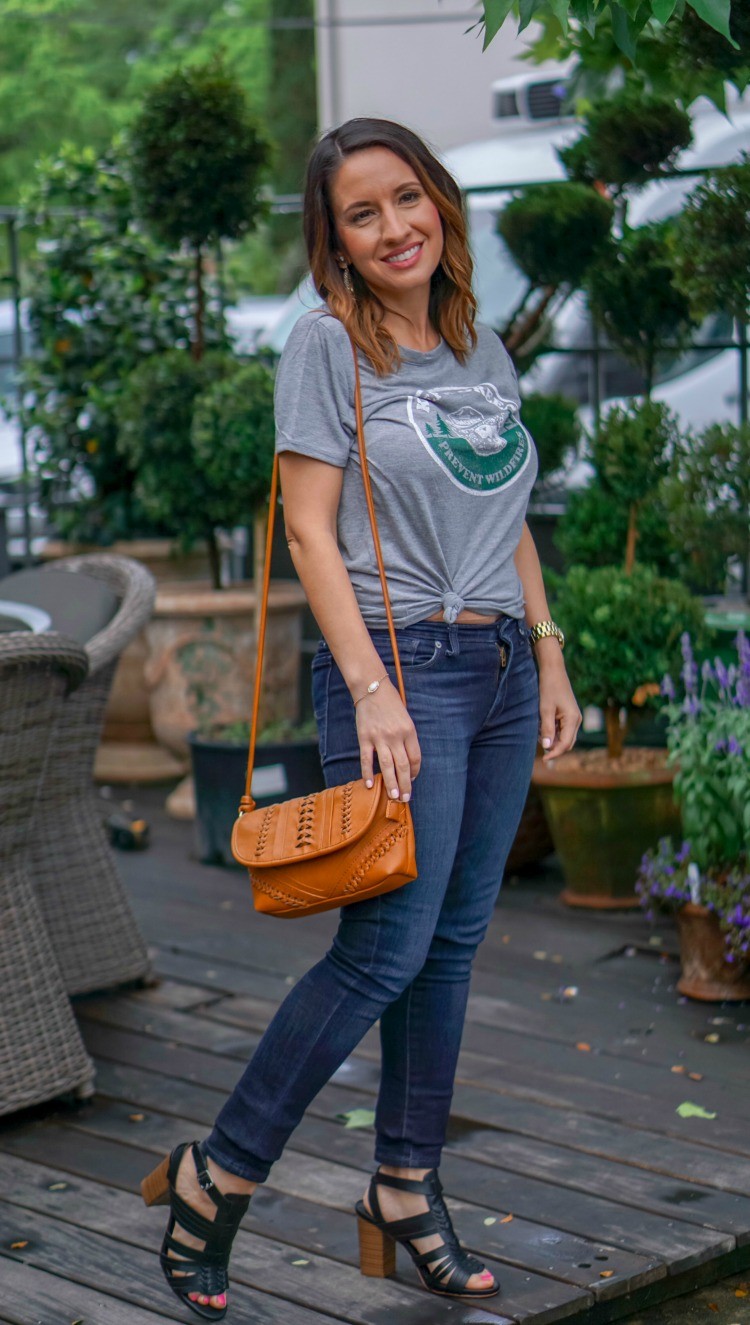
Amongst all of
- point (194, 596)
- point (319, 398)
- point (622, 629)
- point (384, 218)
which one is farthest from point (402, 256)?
point (194, 596)

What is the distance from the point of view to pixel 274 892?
2215mm

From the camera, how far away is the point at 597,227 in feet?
14.7

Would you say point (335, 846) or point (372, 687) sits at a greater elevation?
point (372, 687)

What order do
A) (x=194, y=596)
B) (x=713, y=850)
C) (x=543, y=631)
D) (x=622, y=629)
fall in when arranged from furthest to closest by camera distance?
(x=194, y=596) → (x=622, y=629) → (x=713, y=850) → (x=543, y=631)

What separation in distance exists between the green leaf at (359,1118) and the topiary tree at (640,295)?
2170 mm

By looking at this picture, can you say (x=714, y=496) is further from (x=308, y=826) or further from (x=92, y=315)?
(x=92, y=315)

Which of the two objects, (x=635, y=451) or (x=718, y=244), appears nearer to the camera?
(x=718, y=244)

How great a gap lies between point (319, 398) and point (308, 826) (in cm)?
57

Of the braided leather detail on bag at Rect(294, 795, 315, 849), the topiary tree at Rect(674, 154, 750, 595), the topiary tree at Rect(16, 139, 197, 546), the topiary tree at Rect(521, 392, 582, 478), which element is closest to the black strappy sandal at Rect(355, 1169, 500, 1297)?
the braided leather detail on bag at Rect(294, 795, 315, 849)

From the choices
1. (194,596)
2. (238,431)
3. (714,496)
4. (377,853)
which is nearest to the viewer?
(377,853)

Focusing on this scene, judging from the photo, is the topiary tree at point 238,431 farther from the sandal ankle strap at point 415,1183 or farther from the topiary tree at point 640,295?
the sandal ankle strap at point 415,1183

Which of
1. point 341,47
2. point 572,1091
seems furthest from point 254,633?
point 341,47

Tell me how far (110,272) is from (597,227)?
2117 millimetres

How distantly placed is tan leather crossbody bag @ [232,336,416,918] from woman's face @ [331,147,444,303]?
5.1 inches
